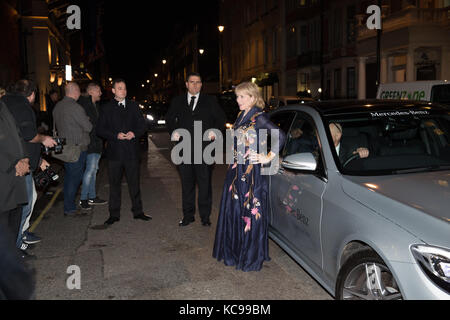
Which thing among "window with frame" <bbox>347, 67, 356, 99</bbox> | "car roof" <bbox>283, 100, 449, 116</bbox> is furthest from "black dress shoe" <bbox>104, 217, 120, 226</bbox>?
"window with frame" <bbox>347, 67, 356, 99</bbox>

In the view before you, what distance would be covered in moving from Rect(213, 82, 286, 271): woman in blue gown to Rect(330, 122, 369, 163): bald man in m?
0.54

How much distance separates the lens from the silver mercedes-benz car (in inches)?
102

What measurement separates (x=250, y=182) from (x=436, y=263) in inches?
90.0

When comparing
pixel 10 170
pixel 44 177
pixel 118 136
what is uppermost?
pixel 118 136

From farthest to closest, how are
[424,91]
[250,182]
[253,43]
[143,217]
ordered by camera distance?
[253,43], [424,91], [143,217], [250,182]

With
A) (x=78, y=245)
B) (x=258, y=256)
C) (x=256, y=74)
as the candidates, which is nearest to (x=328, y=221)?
(x=258, y=256)

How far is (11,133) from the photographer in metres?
3.74

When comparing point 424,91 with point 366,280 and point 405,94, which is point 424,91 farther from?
point 366,280

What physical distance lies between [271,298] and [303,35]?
109 ft

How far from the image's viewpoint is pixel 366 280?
120 inches

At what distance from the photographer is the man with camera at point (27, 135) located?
4.99 m

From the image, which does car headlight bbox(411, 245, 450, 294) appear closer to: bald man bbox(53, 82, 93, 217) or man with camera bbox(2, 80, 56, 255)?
man with camera bbox(2, 80, 56, 255)

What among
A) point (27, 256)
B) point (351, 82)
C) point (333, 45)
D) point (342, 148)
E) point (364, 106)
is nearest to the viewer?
point (342, 148)

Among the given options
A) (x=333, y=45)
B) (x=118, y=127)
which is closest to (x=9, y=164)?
(x=118, y=127)
